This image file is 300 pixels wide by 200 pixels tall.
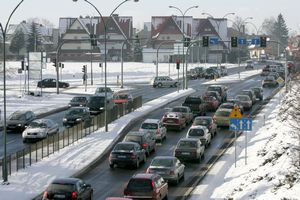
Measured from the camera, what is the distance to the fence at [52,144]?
1197 inches

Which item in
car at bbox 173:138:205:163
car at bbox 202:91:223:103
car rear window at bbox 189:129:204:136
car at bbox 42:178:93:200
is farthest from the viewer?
car at bbox 202:91:223:103

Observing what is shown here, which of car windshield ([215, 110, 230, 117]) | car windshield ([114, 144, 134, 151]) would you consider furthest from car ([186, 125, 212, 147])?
car windshield ([215, 110, 230, 117])

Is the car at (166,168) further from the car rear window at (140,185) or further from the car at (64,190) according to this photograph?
the car at (64,190)

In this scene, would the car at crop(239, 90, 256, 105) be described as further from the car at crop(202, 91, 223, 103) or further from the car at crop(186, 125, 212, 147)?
the car at crop(186, 125, 212, 147)

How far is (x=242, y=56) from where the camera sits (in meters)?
187

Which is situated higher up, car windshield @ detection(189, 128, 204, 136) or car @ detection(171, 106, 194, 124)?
car @ detection(171, 106, 194, 124)

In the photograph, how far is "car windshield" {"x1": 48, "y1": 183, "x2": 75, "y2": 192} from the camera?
21953mm

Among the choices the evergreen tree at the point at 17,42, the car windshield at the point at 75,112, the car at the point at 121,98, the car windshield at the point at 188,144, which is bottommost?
the car windshield at the point at 188,144

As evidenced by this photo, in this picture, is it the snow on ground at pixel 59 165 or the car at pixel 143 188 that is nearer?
the car at pixel 143 188

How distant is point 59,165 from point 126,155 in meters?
3.44

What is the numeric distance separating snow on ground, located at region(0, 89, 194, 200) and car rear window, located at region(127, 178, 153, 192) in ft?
15.1

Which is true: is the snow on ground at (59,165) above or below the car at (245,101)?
below

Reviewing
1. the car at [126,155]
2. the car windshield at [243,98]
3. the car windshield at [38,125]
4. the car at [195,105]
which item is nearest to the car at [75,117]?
the car windshield at [38,125]

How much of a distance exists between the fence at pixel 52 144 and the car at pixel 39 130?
2172 millimetres
